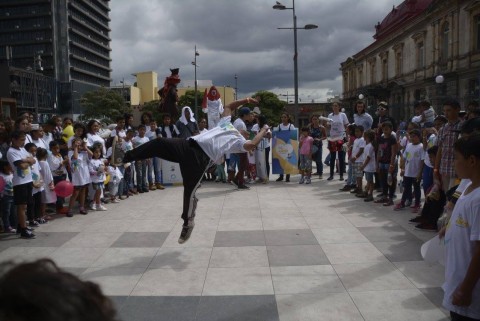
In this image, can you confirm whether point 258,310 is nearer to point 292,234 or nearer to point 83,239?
point 292,234

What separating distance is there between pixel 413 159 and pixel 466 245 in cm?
549

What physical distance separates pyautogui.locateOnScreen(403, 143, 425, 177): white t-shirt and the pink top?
3.81 metres

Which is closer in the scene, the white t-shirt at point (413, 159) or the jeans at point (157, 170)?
the white t-shirt at point (413, 159)

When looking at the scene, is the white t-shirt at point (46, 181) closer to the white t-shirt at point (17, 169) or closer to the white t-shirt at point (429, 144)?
the white t-shirt at point (17, 169)

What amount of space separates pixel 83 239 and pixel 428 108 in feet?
26.5

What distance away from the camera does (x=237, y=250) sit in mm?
5637

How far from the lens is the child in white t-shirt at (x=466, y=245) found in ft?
8.00

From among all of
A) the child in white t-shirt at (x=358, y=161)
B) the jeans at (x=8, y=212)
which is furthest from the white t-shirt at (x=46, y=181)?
the child in white t-shirt at (x=358, y=161)

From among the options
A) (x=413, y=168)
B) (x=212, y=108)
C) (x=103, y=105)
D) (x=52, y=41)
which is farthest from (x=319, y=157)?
(x=52, y=41)

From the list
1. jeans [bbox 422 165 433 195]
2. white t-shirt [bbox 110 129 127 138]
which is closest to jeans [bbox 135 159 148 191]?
white t-shirt [bbox 110 129 127 138]

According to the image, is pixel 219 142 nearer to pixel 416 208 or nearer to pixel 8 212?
pixel 8 212

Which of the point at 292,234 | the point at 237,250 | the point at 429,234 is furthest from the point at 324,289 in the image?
the point at 429,234

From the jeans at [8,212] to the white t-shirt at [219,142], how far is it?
11.1 feet

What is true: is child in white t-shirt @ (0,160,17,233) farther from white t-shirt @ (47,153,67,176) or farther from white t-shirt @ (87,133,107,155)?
white t-shirt @ (87,133,107,155)
